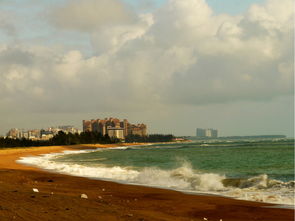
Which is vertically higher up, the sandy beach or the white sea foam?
the sandy beach

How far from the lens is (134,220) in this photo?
Answer: 1044cm

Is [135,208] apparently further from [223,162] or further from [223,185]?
[223,162]

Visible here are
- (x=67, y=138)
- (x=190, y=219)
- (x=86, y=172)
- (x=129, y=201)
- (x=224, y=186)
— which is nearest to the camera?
(x=190, y=219)

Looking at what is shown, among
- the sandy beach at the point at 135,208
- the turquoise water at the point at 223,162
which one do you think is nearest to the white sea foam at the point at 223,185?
the sandy beach at the point at 135,208

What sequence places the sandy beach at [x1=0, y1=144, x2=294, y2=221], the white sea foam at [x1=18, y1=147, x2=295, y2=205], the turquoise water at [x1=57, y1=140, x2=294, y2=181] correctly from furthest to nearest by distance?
the turquoise water at [x1=57, y1=140, x2=294, y2=181] → the white sea foam at [x1=18, y1=147, x2=295, y2=205] → the sandy beach at [x1=0, y1=144, x2=294, y2=221]

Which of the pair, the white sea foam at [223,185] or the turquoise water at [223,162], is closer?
→ the white sea foam at [223,185]

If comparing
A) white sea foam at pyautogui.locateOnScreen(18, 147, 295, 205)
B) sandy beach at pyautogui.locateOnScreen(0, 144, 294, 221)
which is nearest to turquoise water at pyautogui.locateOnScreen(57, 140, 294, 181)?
white sea foam at pyautogui.locateOnScreen(18, 147, 295, 205)

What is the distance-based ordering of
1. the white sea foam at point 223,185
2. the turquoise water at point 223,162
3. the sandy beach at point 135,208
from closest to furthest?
the sandy beach at point 135,208
the white sea foam at point 223,185
the turquoise water at point 223,162

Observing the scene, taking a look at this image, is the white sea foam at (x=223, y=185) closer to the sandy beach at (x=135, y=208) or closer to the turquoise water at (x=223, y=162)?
the sandy beach at (x=135, y=208)

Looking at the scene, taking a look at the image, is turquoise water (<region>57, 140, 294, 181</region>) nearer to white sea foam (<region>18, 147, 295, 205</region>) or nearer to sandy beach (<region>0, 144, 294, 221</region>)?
white sea foam (<region>18, 147, 295, 205</region>)

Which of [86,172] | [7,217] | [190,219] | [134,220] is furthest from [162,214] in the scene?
[86,172]

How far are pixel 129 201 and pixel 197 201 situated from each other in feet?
9.55

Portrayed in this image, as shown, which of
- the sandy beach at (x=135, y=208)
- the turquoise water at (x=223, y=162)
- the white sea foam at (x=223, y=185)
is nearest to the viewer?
the sandy beach at (x=135, y=208)

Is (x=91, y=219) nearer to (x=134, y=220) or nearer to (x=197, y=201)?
(x=134, y=220)
